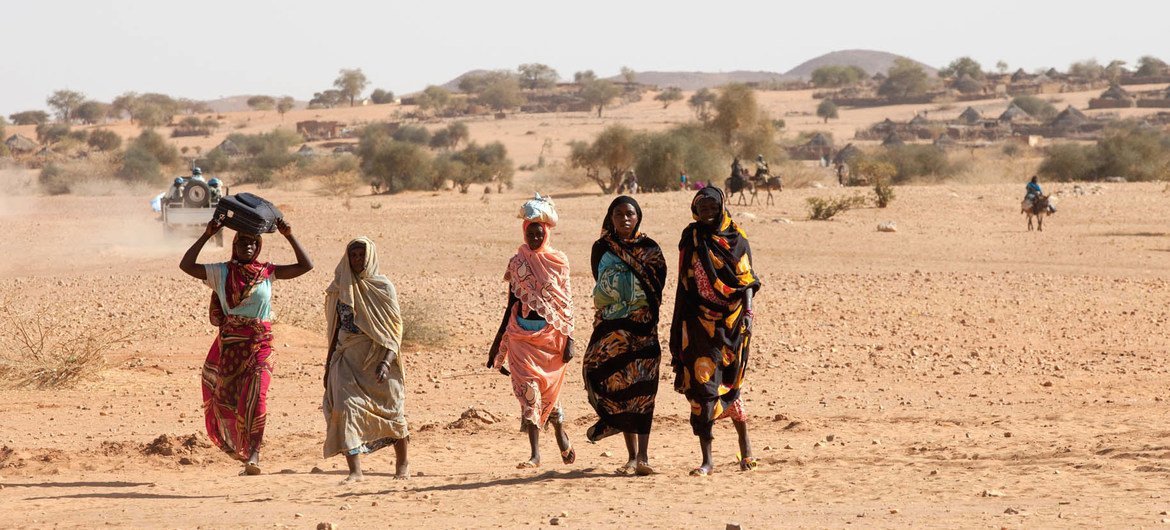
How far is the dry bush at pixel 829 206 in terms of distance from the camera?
28375 millimetres

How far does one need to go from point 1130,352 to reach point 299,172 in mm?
41546

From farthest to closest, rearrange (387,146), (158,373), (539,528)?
(387,146) → (158,373) → (539,528)

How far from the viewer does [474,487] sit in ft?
24.4

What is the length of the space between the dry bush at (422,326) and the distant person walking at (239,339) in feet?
17.9

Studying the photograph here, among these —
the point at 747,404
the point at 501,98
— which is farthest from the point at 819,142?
the point at 747,404

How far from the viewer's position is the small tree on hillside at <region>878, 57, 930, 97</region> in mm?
97438

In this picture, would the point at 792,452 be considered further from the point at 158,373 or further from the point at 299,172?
the point at 299,172

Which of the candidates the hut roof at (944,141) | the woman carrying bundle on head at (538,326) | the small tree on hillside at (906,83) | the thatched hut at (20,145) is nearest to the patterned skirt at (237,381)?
the woman carrying bundle on head at (538,326)

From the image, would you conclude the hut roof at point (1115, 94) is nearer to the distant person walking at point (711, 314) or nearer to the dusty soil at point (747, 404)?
the dusty soil at point (747, 404)

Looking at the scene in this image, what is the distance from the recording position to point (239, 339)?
7.59 m

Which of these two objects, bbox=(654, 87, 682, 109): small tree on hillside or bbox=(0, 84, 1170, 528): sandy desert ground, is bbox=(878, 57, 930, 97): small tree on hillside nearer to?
bbox=(654, 87, 682, 109): small tree on hillside

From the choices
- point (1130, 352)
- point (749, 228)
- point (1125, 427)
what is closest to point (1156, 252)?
point (749, 228)

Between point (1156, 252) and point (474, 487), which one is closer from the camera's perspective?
point (474, 487)

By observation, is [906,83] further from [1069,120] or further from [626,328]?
[626,328]
